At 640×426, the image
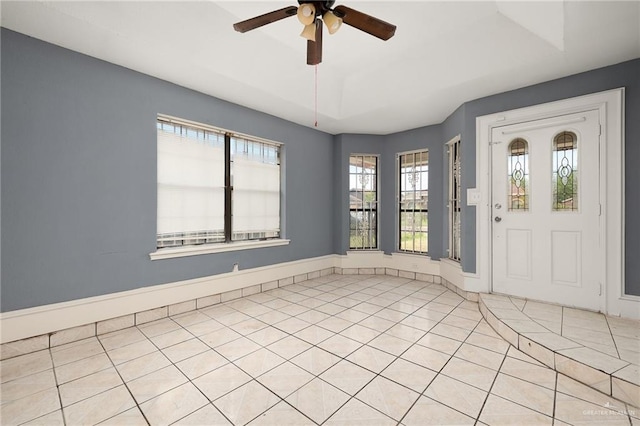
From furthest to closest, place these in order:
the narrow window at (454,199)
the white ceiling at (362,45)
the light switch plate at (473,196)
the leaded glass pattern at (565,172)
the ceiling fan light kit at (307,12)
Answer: the narrow window at (454,199)
the light switch plate at (473,196)
the leaded glass pattern at (565,172)
the white ceiling at (362,45)
the ceiling fan light kit at (307,12)

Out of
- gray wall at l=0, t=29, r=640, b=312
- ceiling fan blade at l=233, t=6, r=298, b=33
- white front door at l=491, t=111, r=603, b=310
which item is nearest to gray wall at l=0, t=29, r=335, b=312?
gray wall at l=0, t=29, r=640, b=312

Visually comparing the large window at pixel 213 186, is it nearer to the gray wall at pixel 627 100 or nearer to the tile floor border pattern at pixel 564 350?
the tile floor border pattern at pixel 564 350

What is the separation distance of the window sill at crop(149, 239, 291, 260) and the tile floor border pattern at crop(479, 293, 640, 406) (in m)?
3.01

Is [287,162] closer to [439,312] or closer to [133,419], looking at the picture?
[439,312]

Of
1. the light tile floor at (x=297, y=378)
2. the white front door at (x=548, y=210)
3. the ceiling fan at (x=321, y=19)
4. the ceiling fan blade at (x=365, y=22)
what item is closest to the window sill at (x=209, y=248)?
the light tile floor at (x=297, y=378)

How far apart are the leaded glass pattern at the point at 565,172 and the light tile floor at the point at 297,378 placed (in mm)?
1663

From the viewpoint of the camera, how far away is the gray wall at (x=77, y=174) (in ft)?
7.84

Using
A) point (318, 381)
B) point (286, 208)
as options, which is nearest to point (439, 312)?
point (318, 381)

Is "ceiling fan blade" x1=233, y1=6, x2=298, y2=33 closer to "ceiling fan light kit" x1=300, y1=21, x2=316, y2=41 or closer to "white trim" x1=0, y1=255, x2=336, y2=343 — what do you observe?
"ceiling fan light kit" x1=300, y1=21, x2=316, y2=41

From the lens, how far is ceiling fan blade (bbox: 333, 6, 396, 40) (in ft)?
6.50

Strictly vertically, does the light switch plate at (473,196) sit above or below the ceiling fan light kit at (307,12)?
below

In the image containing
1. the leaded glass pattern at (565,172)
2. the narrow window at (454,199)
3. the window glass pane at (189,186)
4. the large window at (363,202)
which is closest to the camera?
the leaded glass pattern at (565,172)

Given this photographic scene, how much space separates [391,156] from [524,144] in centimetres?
230

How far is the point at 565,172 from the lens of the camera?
3.22m
